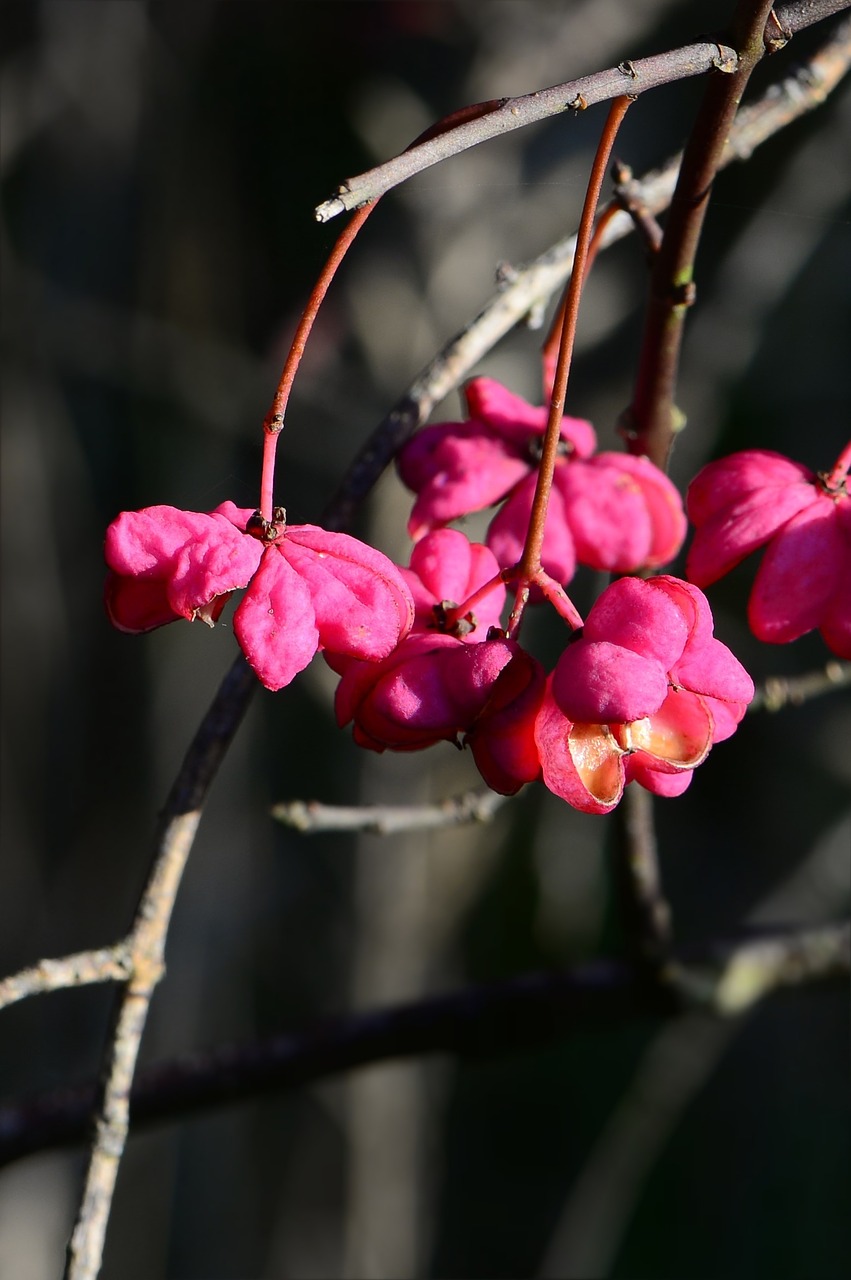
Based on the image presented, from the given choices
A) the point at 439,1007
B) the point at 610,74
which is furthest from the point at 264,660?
the point at 439,1007

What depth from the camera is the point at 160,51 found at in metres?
2.79

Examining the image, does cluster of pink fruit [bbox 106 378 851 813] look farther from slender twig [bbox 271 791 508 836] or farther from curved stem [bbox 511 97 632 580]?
slender twig [bbox 271 791 508 836]

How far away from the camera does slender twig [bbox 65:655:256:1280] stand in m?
0.83

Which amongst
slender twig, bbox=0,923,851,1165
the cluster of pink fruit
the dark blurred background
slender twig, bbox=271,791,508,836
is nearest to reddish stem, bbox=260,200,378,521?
the cluster of pink fruit

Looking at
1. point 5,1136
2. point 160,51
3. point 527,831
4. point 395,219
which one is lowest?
point 5,1136

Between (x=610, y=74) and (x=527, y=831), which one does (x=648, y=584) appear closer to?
(x=610, y=74)

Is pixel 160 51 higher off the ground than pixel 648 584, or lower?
higher

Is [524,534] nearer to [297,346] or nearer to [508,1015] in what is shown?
[297,346]

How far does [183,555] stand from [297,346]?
13 centimetres

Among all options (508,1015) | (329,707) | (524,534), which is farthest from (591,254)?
(329,707)

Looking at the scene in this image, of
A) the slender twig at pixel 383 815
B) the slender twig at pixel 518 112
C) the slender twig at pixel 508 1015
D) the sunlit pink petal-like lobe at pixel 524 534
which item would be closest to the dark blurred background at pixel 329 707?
the slender twig at pixel 508 1015

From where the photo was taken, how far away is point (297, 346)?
66cm

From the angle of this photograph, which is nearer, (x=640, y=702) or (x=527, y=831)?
(x=640, y=702)

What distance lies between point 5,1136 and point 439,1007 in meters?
0.49
